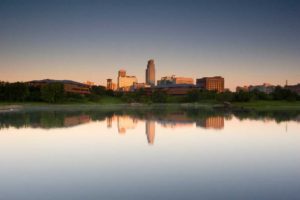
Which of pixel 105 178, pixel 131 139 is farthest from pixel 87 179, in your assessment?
pixel 131 139

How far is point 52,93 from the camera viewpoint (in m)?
115

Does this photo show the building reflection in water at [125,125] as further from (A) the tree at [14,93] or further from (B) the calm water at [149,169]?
(A) the tree at [14,93]

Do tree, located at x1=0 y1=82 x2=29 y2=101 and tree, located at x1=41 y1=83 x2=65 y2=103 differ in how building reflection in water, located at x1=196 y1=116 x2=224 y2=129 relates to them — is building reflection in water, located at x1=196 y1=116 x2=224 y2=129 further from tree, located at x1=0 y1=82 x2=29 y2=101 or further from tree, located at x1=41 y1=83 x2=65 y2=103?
tree, located at x1=0 y1=82 x2=29 y2=101

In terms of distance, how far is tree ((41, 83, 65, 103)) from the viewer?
114 m

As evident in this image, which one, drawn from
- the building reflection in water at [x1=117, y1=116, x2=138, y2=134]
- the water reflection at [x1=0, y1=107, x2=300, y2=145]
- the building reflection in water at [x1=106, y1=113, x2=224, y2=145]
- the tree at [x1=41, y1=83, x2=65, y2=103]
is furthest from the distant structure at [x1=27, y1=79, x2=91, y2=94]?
the building reflection in water at [x1=106, y1=113, x2=224, y2=145]

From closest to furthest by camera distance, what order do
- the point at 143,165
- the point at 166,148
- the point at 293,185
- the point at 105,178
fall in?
1. the point at 293,185
2. the point at 105,178
3. the point at 143,165
4. the point at 166,148

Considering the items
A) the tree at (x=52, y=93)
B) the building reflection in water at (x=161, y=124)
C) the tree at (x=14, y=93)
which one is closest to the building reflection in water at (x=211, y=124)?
the building reflection in water at (x=161, y=124)

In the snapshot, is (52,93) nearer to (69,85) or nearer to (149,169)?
(69,85)

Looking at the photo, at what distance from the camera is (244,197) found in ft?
31.1

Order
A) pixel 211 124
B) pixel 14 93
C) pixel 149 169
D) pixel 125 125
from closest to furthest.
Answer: pixel 149 169 < pixel 125 125 < pixel 211 124 < pixel 14 93

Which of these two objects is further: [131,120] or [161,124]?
[131,120]

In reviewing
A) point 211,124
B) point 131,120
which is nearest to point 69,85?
point 131,120

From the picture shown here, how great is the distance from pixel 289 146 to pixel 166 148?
322 inches

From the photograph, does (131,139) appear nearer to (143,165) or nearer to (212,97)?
(143,165)
